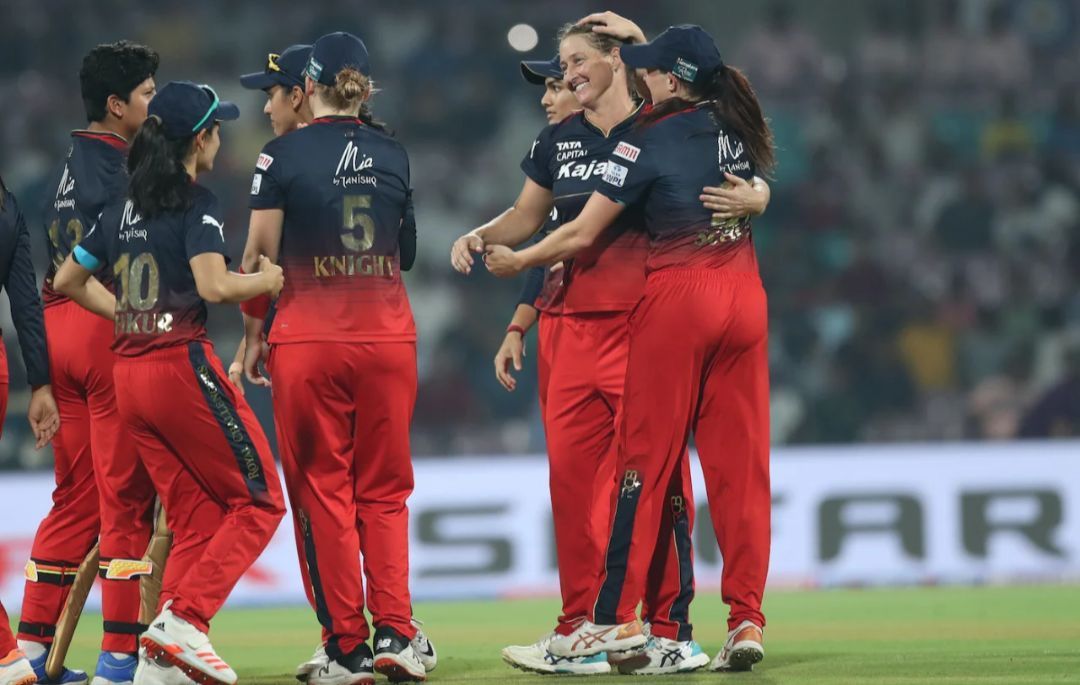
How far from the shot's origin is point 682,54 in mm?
6039

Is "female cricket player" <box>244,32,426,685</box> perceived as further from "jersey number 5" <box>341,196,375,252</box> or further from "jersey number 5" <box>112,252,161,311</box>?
"jersey number 5" <box>112,252,161,311</box>

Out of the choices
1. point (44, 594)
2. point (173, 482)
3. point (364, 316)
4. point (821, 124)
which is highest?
point (821, 124)

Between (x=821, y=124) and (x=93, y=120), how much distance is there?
1034 centimetres

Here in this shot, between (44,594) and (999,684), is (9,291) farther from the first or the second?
(999,684)

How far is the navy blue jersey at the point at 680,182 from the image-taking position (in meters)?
6.03

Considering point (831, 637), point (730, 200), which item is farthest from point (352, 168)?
point (831, 637)

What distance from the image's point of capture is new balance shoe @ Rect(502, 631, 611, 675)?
20.0ft

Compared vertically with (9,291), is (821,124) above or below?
above

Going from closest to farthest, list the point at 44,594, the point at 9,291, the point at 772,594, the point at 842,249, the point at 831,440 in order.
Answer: the point at 9,291, the point at 44,594, the point at 772,594, the point at 831,440, the point at 842,249

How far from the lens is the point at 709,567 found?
1070 centimetres

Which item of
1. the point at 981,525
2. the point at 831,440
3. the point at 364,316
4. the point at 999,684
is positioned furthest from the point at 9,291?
the point at 831,440

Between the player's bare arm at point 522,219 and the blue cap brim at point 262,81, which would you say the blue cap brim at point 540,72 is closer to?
the player's bare arm at point 522,219

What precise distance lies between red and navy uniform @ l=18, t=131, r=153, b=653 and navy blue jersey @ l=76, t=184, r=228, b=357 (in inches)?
20.3

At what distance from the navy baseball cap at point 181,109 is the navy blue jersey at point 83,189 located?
0.65 metres
